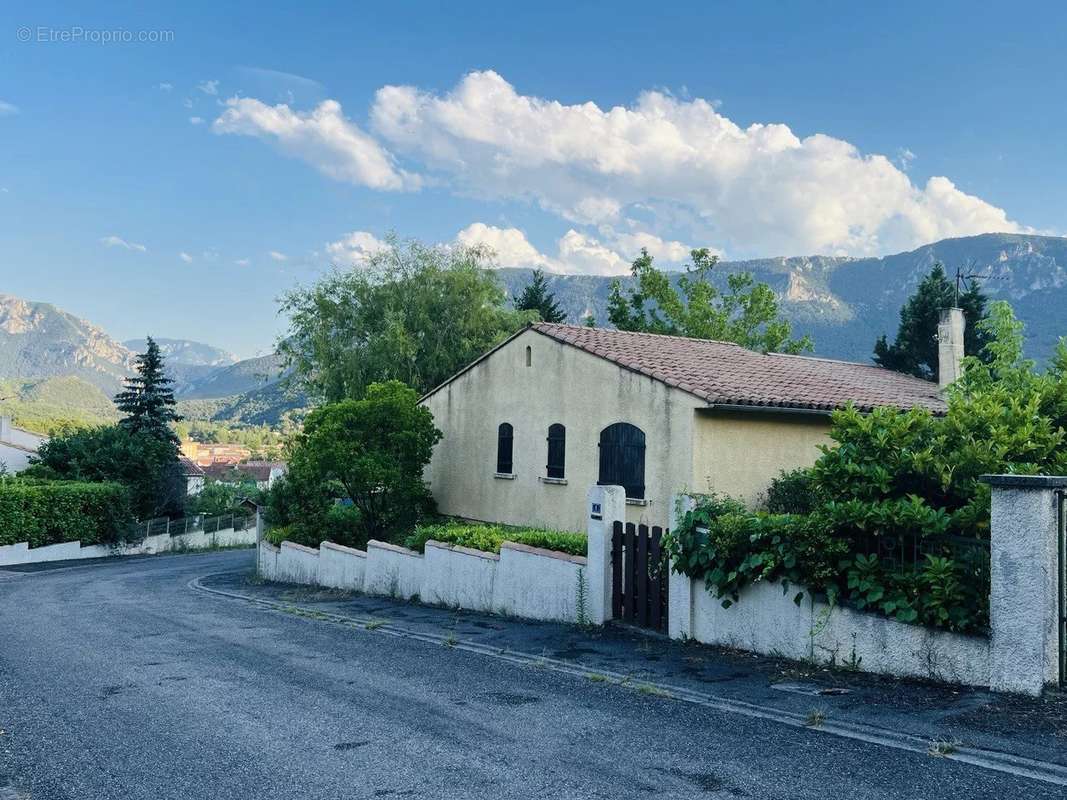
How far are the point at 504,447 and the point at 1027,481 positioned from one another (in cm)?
1471

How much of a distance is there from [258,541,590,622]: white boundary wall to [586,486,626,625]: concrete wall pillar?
222 millimetres

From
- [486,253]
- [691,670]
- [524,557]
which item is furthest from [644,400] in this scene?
[486,253]

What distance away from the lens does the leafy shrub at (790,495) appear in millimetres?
16422

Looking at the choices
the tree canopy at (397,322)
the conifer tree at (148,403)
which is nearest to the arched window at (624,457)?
the tree canopy at (397,322)

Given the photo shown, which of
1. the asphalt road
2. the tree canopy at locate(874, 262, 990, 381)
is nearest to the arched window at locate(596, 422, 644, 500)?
the asphalt road

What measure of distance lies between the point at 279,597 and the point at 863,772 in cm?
1352

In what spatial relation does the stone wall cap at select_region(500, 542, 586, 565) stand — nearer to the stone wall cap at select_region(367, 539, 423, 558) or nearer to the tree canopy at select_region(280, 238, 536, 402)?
the stone wall cap at select_region(367, 539, 423, 558)

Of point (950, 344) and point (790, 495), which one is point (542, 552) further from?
point (950, 344)

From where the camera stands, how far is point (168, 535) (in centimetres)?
4006

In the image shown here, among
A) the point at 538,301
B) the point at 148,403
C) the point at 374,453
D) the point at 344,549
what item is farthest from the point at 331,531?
the point at 538,301

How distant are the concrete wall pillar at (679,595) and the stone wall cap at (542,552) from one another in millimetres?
1672

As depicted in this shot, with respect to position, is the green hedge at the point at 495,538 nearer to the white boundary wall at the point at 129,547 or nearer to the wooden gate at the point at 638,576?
the wooden gate at the point at 638,576

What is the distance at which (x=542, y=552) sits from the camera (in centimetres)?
1219

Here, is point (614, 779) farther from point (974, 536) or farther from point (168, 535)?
point (168, 535)
